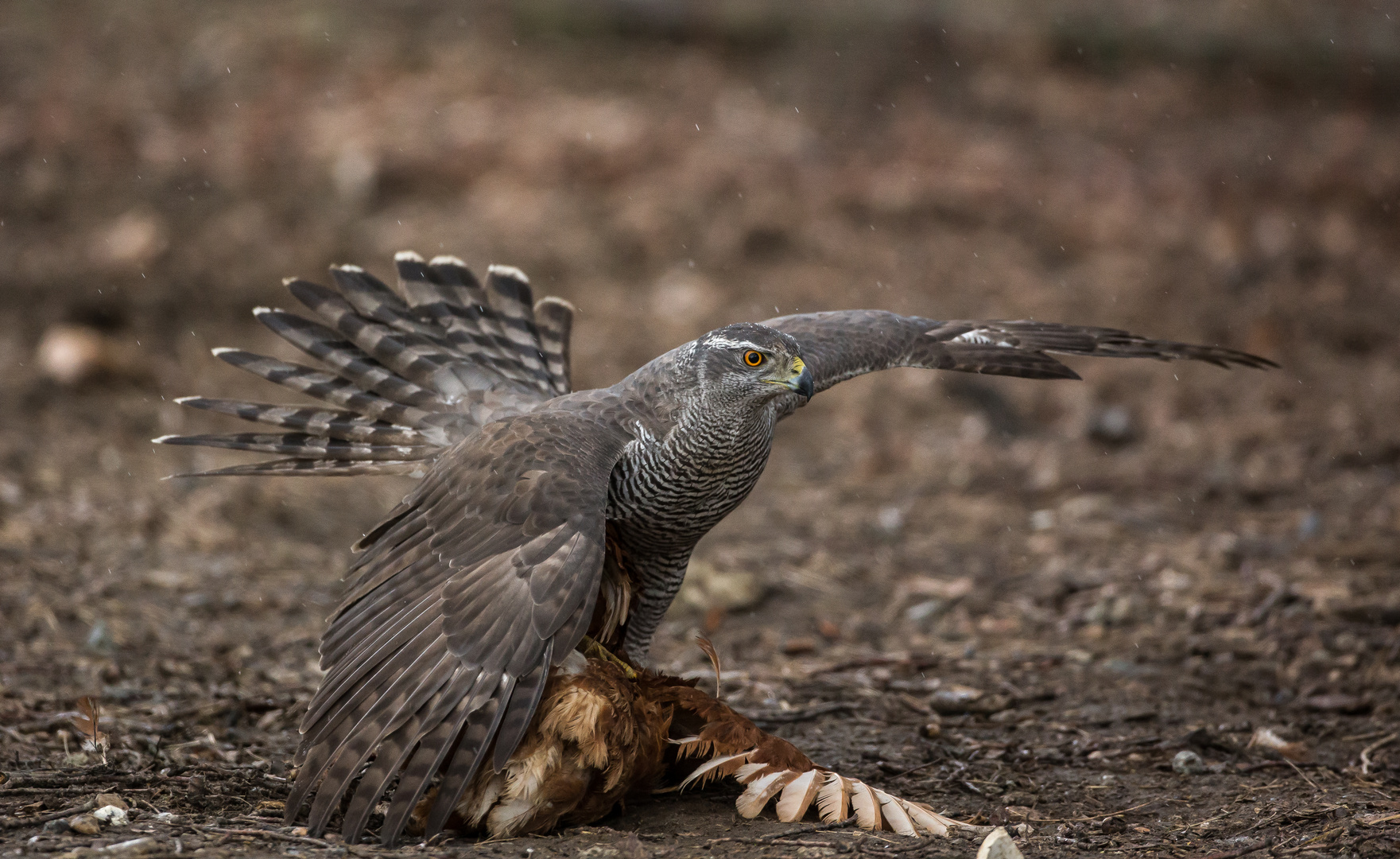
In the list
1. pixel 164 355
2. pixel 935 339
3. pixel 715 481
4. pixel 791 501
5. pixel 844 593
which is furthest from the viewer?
pixel 164 355

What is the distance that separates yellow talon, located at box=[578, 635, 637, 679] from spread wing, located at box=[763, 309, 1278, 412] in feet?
4.55

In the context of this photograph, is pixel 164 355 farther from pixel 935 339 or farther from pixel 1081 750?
pixel 1081 750

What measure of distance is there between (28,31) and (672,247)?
6.63 m

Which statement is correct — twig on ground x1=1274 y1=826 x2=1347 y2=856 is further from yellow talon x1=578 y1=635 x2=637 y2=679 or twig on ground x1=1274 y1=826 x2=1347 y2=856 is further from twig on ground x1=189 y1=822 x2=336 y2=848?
twig on ground x1=189 y1=822 x2=336 y2=848

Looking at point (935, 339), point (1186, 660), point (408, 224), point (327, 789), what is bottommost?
point (1186, 660)

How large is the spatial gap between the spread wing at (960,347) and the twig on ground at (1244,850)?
197cm

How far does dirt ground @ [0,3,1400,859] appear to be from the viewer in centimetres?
468

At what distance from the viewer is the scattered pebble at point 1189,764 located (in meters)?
4.61

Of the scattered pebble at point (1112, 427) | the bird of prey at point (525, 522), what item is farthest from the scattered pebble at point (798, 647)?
the scattered pebble at point (1112, 427)

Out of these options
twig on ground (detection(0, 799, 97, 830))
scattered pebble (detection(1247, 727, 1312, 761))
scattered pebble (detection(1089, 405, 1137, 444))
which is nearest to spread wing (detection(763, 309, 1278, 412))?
scattered pebble (detection(1247, 727, 1312, 761))

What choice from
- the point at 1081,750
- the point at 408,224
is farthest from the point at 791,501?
the point at 408,224

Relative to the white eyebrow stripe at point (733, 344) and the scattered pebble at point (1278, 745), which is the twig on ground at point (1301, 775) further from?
the white eyebrow stripe at point (733, 344)

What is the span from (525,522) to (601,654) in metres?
0.53

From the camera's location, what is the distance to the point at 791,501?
319 inches
